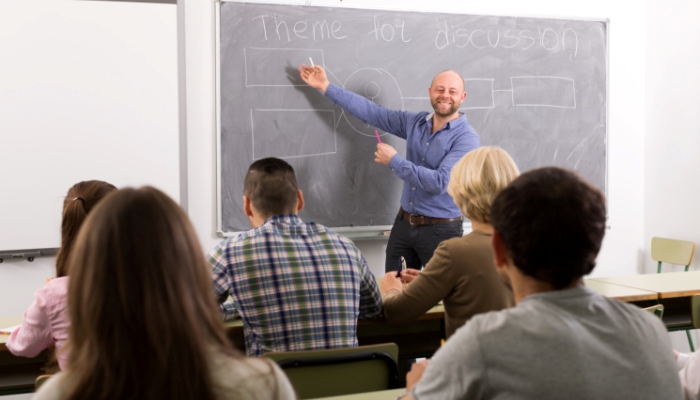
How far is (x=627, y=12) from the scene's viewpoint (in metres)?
5.44

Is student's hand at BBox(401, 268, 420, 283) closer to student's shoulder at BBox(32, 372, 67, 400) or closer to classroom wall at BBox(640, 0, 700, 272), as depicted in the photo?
student's shoulder at BBox(32, 372, 67, 400)

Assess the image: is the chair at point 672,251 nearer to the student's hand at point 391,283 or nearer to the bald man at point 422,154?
the bald man at point 422,154

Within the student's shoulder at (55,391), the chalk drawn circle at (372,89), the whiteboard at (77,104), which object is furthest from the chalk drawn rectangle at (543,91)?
the student's shoulder at (55,391)

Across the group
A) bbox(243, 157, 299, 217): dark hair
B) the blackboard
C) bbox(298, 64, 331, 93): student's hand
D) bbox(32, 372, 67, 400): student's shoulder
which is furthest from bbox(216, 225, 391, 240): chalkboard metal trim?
bbox(32, 372, 67, 400): student's shoulder

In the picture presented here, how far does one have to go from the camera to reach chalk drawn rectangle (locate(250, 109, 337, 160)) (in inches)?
176

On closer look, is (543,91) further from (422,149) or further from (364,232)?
(364,232)

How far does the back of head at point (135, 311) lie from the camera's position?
1075mm

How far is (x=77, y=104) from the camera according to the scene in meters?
3.99

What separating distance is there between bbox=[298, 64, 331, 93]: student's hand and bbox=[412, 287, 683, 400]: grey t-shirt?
3.37 m

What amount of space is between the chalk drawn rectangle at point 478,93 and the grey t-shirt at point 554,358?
3.75 m

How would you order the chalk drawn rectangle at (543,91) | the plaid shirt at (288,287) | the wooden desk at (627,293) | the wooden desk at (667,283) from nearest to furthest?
the plaid shirt at (288,287) → the wooden desk at (627,293) → the wooden desk at (667,283) → the chalk drawn rectangle at (543,91)

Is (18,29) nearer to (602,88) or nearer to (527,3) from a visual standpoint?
(527,3)

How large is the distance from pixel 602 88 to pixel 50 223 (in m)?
3.82

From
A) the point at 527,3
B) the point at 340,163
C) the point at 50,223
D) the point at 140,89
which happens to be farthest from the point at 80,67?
the point at 527,3
